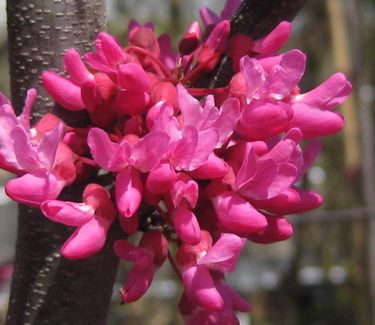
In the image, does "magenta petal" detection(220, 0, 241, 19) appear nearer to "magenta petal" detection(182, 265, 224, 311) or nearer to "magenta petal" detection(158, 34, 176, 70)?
"magenta petal" detection(158, 34, 176, 70)

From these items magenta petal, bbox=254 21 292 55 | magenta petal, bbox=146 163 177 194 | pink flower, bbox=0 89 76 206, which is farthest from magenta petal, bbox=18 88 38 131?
magenta petal, bbox=254 21 292 55

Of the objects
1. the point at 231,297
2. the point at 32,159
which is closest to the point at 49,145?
the point at 32,159

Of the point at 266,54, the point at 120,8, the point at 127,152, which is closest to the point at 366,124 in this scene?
the point at 120,8

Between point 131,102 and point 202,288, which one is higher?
point 131,102

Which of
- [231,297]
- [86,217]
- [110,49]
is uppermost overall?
[110,49]

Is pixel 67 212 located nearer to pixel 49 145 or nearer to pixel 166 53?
pixel 49 145

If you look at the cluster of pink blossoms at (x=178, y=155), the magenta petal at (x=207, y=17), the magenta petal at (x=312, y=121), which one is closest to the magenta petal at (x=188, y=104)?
the cluster of pink blossoms at (x=178, y=155)

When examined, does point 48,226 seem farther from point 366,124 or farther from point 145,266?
point 366,124
